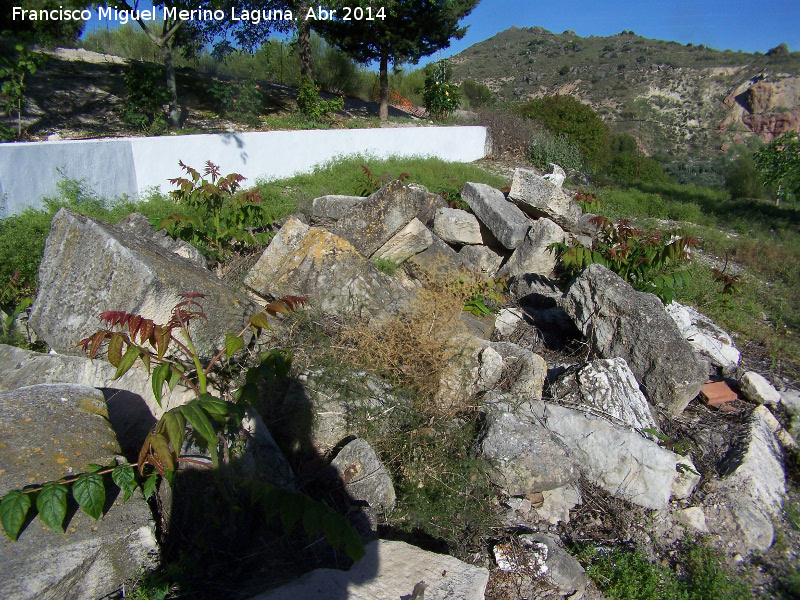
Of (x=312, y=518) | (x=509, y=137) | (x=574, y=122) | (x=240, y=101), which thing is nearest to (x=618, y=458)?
(x=312, y=518)

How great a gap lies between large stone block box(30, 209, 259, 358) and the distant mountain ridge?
33.2m

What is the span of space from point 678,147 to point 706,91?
952cm

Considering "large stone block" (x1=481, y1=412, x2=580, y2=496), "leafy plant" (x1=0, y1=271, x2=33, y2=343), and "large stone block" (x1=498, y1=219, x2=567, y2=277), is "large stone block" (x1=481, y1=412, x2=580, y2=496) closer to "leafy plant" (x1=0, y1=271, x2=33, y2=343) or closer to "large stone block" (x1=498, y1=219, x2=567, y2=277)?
"large stone block" (x1=498, y1=219, x2=567, y2=277)

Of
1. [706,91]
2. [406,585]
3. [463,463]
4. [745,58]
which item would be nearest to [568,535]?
[463,463]

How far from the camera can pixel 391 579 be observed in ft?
6.82

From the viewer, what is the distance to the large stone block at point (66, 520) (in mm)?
1795

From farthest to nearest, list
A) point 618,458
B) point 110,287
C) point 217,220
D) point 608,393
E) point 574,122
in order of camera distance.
A: point 574,122, point 217,220, point 608,393, point 618,458, point 110,287

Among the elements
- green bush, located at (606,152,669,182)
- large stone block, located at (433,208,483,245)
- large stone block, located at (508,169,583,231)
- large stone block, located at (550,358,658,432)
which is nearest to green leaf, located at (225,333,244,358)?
large stone block, located at (550,358,658,432)

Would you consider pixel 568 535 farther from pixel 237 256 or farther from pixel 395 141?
pixel 395 141

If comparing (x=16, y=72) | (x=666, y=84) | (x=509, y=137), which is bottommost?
(x=509, y=137)

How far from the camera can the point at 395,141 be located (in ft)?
38.5

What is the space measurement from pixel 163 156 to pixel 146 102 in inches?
139

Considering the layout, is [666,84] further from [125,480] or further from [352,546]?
[125,480]

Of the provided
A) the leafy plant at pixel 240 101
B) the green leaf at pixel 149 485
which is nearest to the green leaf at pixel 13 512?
the green leaf at pixel 149 485
